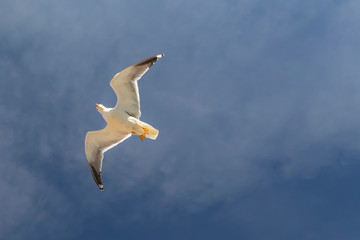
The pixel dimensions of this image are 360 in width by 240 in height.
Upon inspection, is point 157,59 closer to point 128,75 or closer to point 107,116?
point 128,75

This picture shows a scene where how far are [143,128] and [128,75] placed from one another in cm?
237

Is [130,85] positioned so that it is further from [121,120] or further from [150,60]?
[121,120]

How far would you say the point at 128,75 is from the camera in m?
17.2

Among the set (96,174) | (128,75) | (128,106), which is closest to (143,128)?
(128,106)

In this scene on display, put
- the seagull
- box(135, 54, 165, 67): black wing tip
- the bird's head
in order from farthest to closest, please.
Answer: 1. the bird's head
2. the seagull
3. box(135, 54, 165, 67): black wing tip

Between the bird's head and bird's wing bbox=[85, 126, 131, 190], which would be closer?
the bird's head

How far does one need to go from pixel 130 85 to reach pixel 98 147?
3722 mm

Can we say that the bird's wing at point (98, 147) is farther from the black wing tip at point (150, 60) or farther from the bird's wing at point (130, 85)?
the black wing tip at point (150, 60)

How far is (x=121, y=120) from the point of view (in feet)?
57.6

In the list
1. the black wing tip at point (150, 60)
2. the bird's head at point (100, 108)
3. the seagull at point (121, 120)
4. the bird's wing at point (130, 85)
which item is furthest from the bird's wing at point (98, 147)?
the black wing tip at point (150, 60)

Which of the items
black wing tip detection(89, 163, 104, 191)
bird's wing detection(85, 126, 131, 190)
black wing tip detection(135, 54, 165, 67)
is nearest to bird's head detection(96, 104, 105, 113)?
bird's wing detection(85, 126, 131, 190)

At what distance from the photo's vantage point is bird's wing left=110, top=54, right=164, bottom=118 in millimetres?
17156

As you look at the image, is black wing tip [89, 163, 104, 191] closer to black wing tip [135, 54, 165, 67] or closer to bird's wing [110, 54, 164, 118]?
bird's wing [110, 54, 164, 118]

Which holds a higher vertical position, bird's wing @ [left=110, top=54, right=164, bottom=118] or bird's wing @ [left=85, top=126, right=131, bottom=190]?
bird's wing @ [left=110, top=54, right=164, bottom=118]
